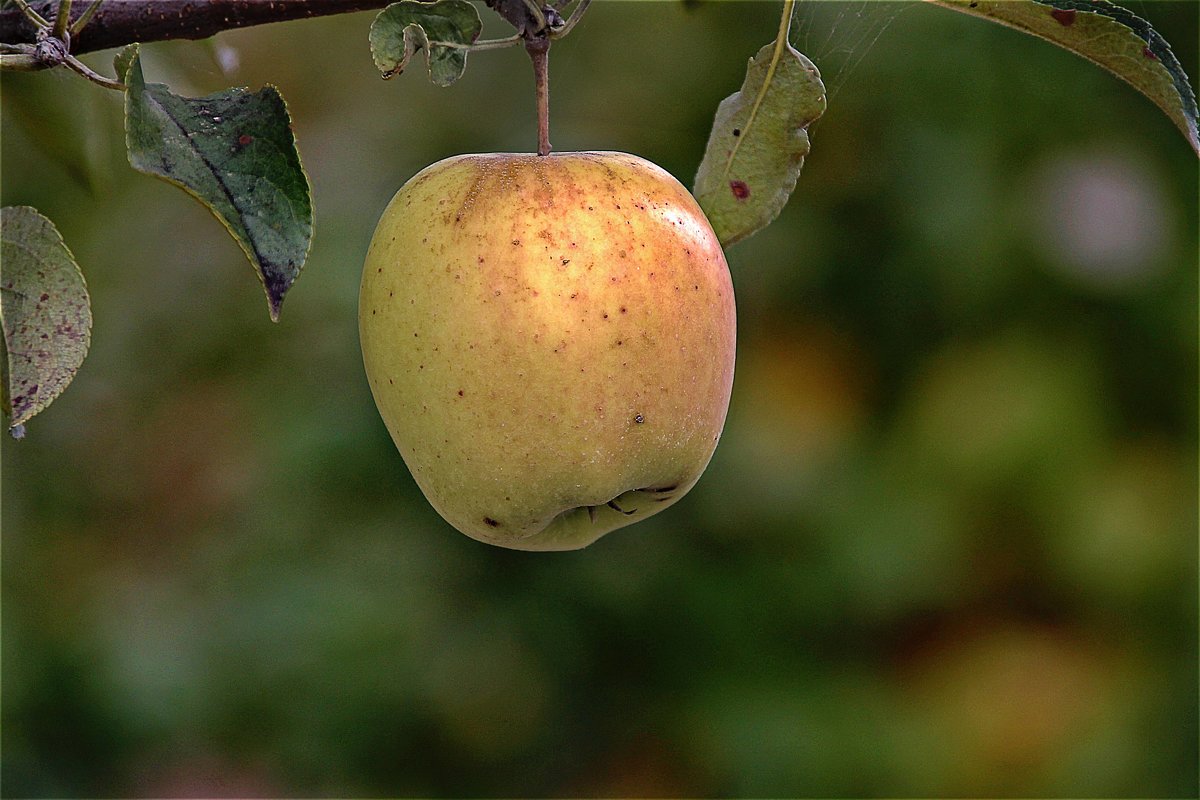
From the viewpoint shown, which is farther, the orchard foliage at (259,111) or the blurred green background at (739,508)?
the blurred green background at (739,508)

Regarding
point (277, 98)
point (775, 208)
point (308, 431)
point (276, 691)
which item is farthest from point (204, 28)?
point (276, 691)

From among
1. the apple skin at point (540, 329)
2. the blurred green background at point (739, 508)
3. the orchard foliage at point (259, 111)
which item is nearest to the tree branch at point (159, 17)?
the orchard foliage at point (259, 111)

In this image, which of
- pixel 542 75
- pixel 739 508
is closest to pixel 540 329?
pixel 542 75

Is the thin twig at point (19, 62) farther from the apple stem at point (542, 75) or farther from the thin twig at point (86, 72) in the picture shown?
the apple stem at point (542, 75)

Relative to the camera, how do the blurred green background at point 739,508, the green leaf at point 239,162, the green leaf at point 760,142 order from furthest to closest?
1. the blurred green background at point 739,508
2. the green leaf at point 760,142
3. the green leaf at point 239,162

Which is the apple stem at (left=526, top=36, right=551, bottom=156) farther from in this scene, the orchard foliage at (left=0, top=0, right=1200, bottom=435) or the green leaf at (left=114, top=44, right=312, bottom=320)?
the green leaf at (left=114, top=44, right=312, bottom=320)

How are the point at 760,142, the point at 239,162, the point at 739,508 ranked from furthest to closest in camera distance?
the point at 739,508
the point at 760,142
the point at 239,162

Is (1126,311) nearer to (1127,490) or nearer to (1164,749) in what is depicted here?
(1127,490)

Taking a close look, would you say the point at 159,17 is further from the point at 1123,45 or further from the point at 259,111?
the point at 1123,45
